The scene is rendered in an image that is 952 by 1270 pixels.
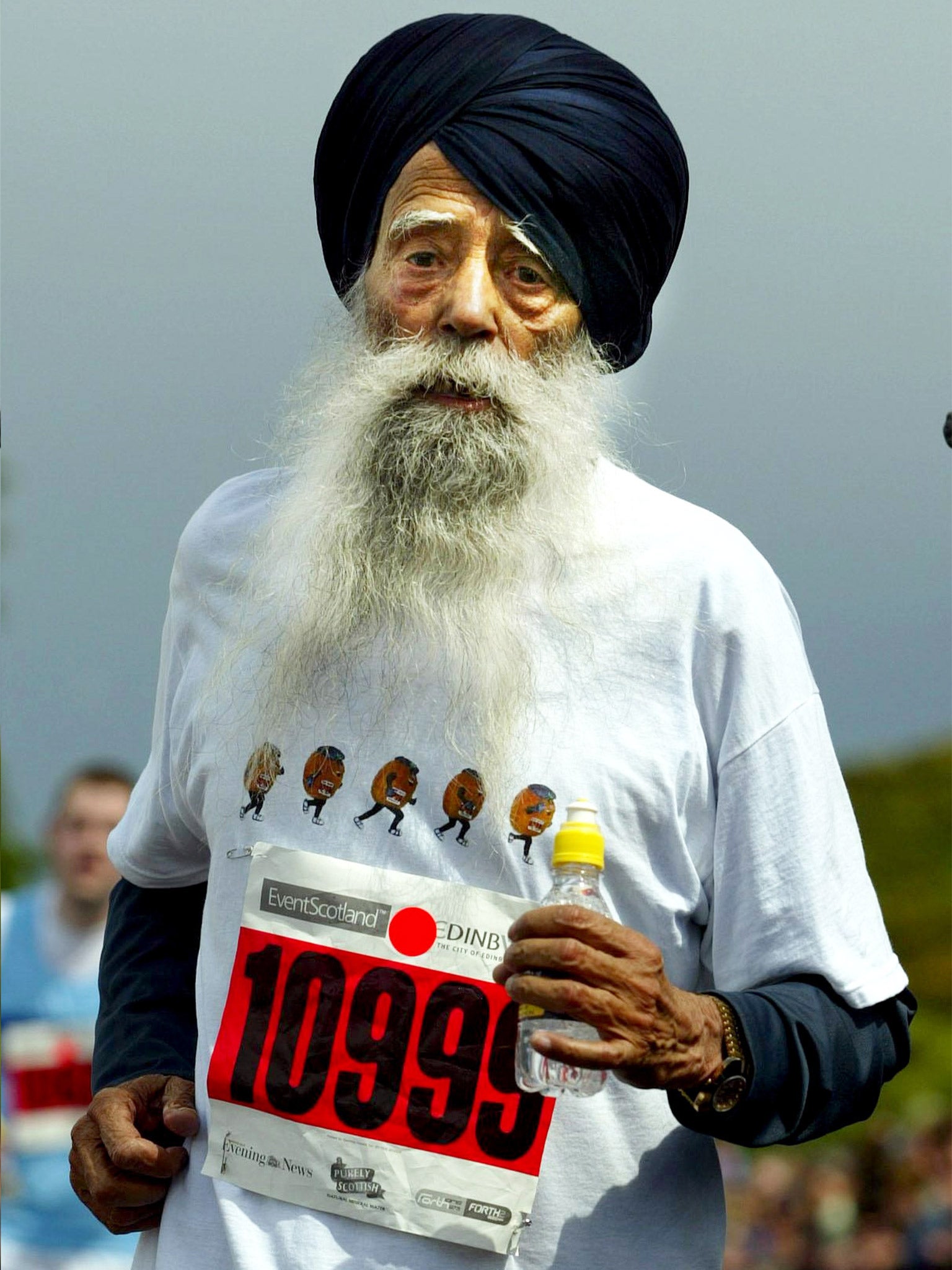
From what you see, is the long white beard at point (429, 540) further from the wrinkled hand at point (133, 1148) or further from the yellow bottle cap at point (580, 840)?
the wrinkled hand at point (133, 1148)

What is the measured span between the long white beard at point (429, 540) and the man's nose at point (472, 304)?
26 mm

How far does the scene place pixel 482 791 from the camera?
2.81m

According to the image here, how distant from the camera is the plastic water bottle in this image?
247 cm

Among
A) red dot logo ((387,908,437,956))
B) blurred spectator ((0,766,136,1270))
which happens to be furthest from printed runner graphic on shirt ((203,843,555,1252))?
blurred spectator ((0,766,136,1270))

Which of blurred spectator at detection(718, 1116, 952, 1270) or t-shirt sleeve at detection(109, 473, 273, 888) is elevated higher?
t-shirt sleeve at detection(109, 473, 273, 888)

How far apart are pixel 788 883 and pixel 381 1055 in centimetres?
63

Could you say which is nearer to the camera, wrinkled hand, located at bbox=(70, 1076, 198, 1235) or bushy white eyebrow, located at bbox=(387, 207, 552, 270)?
wrinkled hand, located at bbox=(70, 1076, 198, 1235)

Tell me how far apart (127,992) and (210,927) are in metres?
0.35

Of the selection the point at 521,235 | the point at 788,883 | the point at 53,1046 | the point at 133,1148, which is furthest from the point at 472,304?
the point at 53,1046

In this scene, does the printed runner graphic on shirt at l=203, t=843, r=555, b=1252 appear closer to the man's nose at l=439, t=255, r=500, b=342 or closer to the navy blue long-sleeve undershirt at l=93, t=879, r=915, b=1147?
the navy blue long-sleeve undershirt at l=93, t=879, r=915, b=1147

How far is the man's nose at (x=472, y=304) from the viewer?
2998 mm

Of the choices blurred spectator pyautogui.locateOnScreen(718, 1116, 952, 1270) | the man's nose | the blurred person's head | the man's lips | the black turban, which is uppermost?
the black turban

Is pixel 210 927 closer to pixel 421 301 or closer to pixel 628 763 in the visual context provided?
pixel 628 763

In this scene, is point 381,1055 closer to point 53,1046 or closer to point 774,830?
point 774,830
